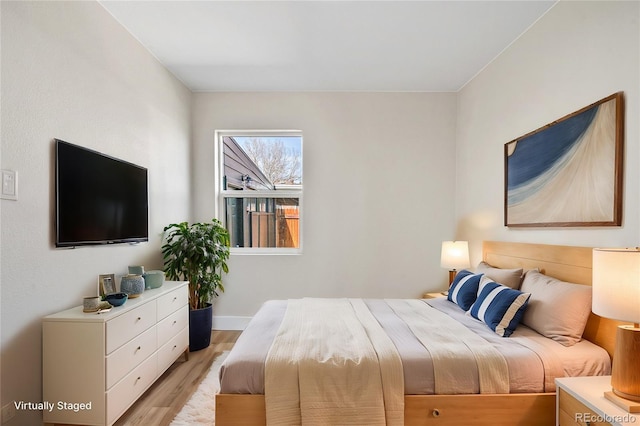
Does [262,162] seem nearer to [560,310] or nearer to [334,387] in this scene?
[334,387]

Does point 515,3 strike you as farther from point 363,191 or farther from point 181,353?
point 181,353

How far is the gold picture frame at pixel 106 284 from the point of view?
2.31m

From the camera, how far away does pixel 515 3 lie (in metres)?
→ 2.37

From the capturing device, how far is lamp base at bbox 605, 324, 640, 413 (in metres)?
1.42

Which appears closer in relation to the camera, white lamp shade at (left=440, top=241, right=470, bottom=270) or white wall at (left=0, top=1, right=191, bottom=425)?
white wall at (left=0, top=1, right=191, bottom=425)

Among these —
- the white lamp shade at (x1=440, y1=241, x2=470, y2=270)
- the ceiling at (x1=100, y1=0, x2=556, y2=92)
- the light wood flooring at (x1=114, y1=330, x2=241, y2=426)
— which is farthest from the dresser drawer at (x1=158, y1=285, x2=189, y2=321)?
the white lamp shade at (x1=440, y1=241, x2=470, y2=270)

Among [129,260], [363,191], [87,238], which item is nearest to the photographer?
[87,238]

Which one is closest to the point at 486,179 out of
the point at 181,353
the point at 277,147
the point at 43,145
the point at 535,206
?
the point at 535,206

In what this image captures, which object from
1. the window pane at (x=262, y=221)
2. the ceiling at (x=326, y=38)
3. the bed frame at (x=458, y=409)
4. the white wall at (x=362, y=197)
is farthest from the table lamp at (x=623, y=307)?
the window pane at (x=262, y=221)

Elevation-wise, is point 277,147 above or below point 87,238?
above

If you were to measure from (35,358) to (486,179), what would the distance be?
3.72 m

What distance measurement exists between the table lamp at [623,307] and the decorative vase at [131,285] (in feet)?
8.98

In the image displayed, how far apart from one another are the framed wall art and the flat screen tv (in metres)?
3.16

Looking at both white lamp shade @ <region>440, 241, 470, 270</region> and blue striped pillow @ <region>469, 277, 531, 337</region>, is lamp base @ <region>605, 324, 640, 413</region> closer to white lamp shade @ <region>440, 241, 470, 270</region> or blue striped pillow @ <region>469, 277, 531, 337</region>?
blue striped pillow @ <region>469, 277, 531, 337</region>
